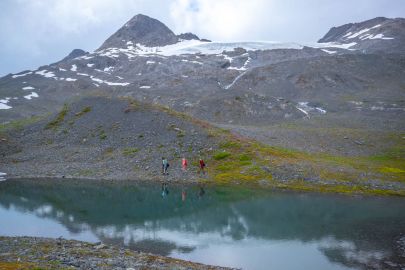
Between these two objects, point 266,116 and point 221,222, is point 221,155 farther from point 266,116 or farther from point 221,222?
point 266,116

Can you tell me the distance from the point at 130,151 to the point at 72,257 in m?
42.4

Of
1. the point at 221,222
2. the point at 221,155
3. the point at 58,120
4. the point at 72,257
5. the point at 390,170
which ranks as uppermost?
the point at 58,120

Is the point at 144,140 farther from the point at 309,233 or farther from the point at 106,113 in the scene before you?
the point at 309,233

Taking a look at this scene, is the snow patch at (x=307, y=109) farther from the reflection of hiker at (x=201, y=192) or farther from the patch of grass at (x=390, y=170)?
the reflection of hiker at (x=201, y=192)

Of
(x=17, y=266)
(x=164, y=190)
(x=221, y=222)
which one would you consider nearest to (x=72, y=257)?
(x=17, y=266)

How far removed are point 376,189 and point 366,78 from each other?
119700mm

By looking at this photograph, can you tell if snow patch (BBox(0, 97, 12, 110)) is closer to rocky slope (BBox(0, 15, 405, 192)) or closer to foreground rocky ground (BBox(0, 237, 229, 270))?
rocky slope (BBox(0, 15, 405, 192))

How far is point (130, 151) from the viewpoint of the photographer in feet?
210

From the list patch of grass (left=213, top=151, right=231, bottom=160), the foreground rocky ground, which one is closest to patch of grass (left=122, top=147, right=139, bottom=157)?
patch of grass (left=213, top=151, right=231, bottom=160)

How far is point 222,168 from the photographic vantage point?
55531 millimetres

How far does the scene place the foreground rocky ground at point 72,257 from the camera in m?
20.4

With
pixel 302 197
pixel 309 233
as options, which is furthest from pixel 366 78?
pixel 309 233

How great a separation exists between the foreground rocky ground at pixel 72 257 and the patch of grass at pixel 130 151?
36223 mm

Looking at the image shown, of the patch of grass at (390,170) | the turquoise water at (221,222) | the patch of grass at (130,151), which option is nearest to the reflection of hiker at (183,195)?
the turquoise water at (221,222)
